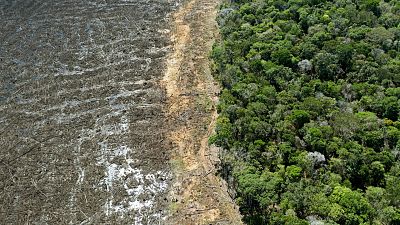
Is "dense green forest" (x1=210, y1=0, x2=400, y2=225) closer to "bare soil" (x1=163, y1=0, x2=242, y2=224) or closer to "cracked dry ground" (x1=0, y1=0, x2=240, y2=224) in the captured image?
"bare soil" (x1=163, y1=0, x2=242, y2=224)

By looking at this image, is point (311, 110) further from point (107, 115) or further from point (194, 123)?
point (107, 115)

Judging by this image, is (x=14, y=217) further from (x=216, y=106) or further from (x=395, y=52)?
(x=395, y=52)

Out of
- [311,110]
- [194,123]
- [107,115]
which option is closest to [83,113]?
[107,115]

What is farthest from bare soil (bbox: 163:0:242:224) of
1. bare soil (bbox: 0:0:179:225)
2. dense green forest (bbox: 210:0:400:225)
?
dense green forest (bbox: 210:0:400:225)

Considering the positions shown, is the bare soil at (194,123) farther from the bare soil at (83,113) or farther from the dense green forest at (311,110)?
the dense green forest at (311,110)

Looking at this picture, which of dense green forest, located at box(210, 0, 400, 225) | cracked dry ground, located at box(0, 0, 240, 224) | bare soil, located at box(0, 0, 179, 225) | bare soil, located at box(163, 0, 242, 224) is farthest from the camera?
bare soil, located at box(0, 0, 179, 225)

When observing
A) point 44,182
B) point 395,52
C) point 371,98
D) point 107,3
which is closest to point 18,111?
point 44,182

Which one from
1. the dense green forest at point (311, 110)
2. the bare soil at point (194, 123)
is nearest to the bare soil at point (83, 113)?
the bare soil at point (194, 123)
